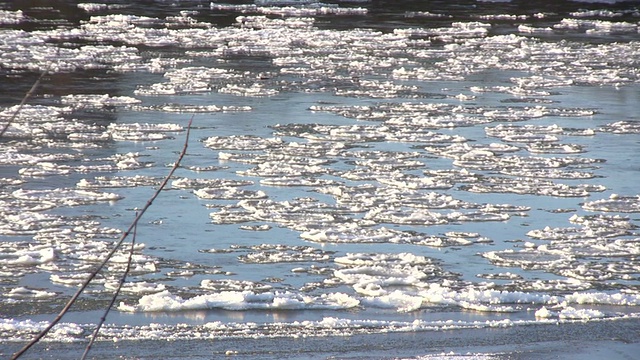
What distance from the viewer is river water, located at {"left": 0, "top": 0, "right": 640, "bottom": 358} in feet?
20.4

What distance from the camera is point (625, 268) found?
7.50m

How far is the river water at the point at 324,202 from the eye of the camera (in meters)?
6.22

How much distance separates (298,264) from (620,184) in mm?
3662

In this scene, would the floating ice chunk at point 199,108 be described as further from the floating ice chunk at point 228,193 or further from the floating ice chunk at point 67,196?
the floating ice chunk at point 67,196

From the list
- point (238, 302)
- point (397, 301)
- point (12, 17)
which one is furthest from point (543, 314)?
point (12, 17)

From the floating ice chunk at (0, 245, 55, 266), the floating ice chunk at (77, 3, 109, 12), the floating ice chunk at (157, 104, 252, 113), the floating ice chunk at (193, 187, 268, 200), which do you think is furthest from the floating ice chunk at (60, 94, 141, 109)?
the floating ice chunk at (77, 3, 109, 12)

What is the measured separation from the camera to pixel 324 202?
362 inches

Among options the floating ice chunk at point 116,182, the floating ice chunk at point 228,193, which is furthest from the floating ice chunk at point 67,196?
the floating ice chunk at point 228,193

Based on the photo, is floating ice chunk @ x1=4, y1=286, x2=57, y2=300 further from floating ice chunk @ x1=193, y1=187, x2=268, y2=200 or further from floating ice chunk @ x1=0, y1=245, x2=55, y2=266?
floating ice chunk @ x1=193, y1=187, x2=268, y2=200

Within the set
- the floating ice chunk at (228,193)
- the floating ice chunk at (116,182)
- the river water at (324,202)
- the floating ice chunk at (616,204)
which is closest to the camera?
the river water at (324,202)

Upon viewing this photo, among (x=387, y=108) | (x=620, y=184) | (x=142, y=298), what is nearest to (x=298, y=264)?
(x=142, y=298)

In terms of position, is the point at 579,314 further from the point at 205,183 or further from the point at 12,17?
the point at 12,17

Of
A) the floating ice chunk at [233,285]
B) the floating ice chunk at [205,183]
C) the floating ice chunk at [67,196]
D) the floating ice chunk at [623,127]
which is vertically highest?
the floating ice chunk at [233,285]

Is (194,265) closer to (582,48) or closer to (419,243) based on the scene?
(419,243)
